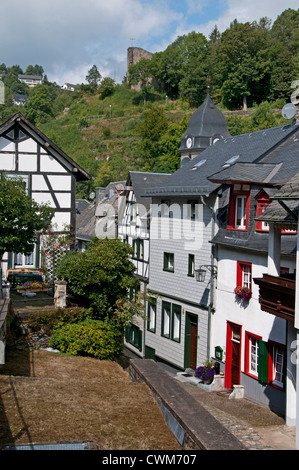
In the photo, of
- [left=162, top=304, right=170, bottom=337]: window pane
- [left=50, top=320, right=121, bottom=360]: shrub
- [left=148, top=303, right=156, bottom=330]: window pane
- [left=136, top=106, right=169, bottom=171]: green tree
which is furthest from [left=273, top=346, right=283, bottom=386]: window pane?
[left=136, top=106, right=169, bottom=171]: green tree

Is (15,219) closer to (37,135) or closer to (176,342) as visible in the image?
(37,135)

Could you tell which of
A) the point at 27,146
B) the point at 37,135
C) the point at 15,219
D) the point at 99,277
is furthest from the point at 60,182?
the point at 99,277

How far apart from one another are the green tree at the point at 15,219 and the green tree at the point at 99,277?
1668 millimetres

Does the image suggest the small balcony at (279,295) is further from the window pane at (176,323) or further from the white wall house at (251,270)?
the window pane at (176,323)

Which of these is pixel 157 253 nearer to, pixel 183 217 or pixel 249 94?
pixel 183 217

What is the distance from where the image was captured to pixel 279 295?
11969mm

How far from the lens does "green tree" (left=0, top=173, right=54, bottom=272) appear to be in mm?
16219

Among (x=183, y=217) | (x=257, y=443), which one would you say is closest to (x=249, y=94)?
(x=183, y=217)

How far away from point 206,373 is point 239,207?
5.85m

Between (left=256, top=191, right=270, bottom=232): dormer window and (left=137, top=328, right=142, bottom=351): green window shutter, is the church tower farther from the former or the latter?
(left=256, top=191, right=270, bottom=232): dormer window

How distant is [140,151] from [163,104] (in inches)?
1288

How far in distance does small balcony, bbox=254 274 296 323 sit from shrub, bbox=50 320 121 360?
503cm

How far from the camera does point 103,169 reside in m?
66.3

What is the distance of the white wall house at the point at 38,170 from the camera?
2300 centimetres
